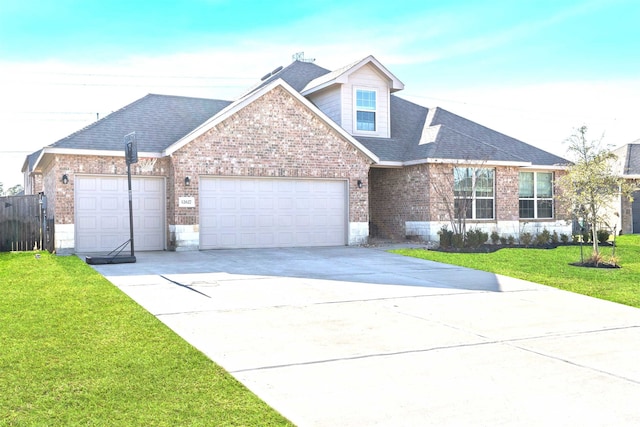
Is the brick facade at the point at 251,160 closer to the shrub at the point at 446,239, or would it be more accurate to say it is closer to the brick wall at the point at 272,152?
the brick wall at the point at 272,152

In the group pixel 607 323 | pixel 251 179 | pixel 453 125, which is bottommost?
pixel 607 323

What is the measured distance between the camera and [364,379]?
222 inches

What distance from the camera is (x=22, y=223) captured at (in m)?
19.2

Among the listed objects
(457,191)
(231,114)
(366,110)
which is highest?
(366,110)

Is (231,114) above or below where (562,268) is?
above

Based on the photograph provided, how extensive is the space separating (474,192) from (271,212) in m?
7.75

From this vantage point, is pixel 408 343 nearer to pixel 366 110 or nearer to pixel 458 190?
pixel 458 190

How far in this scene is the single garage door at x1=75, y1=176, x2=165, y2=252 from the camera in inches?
703

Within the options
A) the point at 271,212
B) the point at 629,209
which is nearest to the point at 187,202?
the point at 271,212

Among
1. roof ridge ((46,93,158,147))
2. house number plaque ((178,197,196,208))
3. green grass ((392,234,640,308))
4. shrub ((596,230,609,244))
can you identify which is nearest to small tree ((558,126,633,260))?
green grass ((392,234,640,308))

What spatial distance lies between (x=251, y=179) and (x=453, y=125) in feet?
31.0

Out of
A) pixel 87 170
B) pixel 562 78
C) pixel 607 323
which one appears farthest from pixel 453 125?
pixel 607 323

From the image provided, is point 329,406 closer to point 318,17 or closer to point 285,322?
point 285,322

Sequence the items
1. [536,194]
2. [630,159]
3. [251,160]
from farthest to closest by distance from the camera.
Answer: [630,159] < [536,194] < [251,160]
